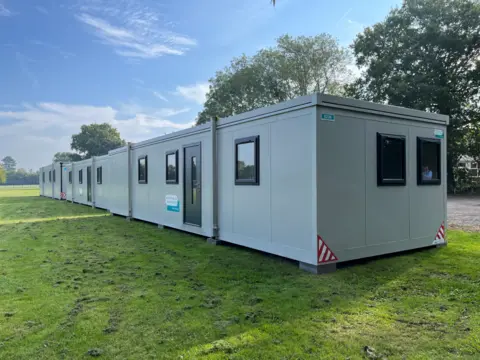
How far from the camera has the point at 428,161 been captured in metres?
6.43

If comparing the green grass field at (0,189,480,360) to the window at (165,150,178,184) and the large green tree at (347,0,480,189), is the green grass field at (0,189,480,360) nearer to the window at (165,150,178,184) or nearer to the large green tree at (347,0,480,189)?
the window at (165,150,178,184)

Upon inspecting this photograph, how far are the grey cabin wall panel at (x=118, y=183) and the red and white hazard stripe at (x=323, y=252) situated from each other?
29.1ft

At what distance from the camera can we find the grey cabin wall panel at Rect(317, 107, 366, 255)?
16.1 ft

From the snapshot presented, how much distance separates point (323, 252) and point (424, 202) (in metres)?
2.68

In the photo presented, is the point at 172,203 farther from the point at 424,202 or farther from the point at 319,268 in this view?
the point at 424,202

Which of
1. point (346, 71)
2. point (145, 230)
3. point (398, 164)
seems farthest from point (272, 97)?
point (398, 164)

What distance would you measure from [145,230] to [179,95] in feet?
44.1

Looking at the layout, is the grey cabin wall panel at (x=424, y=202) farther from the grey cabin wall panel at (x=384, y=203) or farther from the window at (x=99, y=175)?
the window at (x=99, y=175)

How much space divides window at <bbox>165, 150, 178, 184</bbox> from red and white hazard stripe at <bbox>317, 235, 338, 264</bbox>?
4.88m

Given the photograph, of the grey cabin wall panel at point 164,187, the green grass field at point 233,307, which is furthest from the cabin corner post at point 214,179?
the green grass field at point 233,307

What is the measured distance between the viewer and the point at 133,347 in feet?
9.04

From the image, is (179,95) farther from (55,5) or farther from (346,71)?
(346,71)

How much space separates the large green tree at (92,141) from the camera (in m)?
57.7

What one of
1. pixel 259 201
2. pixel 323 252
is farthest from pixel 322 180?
pixel 259 201
